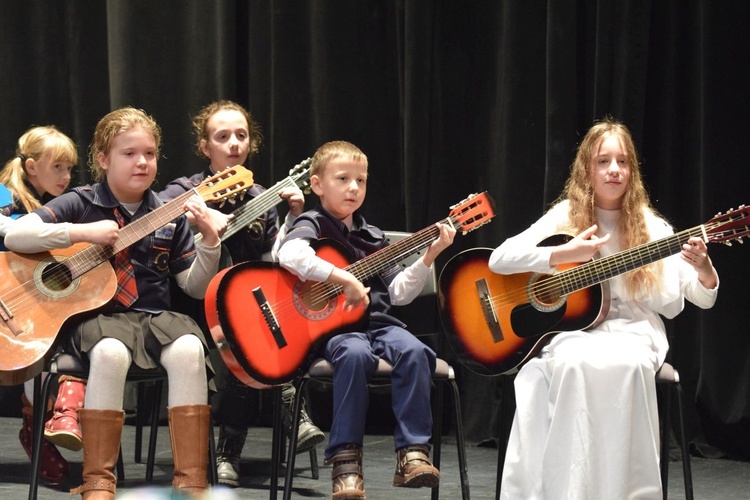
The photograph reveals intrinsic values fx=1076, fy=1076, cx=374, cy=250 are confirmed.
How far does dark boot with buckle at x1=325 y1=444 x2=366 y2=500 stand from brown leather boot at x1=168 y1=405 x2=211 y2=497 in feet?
1.23

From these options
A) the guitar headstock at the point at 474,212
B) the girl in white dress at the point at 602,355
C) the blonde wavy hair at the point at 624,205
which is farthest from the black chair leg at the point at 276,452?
the blonde wavy hair at the point at 624,205

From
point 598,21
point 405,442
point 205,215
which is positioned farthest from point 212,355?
point 598,21

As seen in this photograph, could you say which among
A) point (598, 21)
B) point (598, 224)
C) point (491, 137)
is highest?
point (598, 21)

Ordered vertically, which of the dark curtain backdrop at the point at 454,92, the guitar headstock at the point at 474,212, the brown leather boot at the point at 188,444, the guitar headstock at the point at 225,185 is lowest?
the brown leather boot at the point at 188,444

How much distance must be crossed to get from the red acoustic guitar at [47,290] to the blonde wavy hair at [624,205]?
4.06 feet

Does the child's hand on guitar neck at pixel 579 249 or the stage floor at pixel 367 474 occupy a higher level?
the child's hand on guitar neck at pixel 579 249

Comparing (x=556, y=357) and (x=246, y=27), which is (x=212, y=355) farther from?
(x=556, y=357)

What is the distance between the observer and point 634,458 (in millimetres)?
3045

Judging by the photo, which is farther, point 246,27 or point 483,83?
point 246,27

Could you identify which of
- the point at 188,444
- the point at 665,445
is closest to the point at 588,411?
the point at 665,445

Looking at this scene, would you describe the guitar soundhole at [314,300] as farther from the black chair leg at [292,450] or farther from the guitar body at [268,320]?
the black chair leg at [292,450]

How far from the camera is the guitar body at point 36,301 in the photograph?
10.4ft

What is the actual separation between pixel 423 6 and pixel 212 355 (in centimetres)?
178

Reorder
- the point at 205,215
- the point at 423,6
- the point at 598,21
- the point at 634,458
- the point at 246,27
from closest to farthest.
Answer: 1. the point at 634,458
2. the point at 205,215
3. the point at 598,21
4. the point at 423,6
5. the point at 246,27
